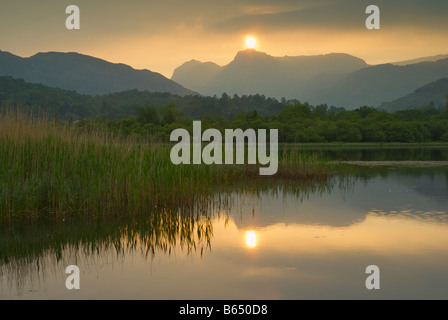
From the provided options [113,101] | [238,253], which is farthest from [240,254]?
[113,101]

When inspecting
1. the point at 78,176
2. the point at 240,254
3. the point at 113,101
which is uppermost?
the point at 113,101

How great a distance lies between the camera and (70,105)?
100 metres

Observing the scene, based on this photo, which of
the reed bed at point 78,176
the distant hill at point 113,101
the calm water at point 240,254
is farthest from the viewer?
the distant hill at point 113,101

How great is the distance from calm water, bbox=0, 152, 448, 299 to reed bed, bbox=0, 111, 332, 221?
1.98ft

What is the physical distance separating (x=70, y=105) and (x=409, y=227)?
329 ft

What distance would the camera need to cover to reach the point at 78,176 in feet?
34.7

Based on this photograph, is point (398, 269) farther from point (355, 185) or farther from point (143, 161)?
point (355, 185)

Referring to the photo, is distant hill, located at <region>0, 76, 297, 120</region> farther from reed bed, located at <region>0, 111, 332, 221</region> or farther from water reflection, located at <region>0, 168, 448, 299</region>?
water reflection, located at <region>0, 168, 448, 299</region>

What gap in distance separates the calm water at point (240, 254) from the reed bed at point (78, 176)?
60cm

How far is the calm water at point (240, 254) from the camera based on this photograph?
628 centimetres

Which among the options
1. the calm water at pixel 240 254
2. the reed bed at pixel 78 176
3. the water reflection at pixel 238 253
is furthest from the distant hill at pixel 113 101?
the calm water at pixel 240 254

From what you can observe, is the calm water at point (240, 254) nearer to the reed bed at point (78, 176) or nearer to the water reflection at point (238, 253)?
the water reflection at point (238, 253)

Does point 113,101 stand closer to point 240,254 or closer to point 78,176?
point 78,176

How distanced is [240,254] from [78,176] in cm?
494
